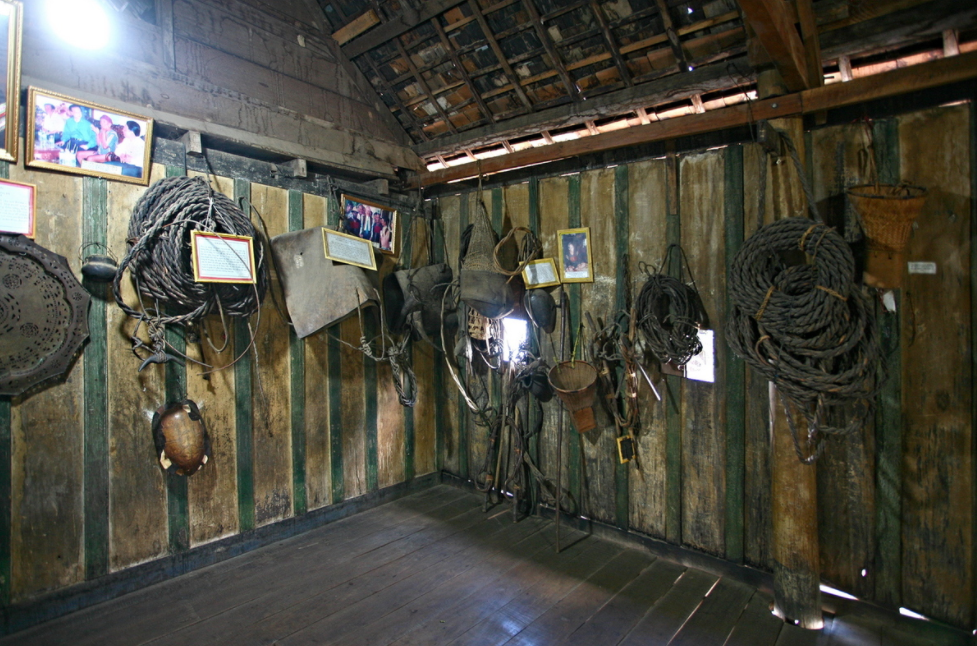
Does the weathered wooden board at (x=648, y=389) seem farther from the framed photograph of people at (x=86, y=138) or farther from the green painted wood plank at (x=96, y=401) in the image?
the green painted wood plank at (x=96, y=401)

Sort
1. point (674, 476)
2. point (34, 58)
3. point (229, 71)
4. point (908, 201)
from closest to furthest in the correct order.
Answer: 1. point (908, 201)
2. point (34, 58)
3. point (674, 476)
4. point (229, 71)

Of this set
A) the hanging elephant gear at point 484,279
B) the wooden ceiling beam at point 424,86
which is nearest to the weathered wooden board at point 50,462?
the hanging elephant gear at point 484,279

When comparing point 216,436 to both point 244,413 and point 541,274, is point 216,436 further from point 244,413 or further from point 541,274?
point 541,274

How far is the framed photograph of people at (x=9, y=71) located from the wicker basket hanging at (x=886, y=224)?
12.0ft

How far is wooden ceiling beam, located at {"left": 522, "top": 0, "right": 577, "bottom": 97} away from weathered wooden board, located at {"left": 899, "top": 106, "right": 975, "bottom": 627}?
5.75 ft

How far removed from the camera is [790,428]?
7.75 ft

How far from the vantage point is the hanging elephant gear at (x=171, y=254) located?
2637mm

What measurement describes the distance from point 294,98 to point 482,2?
144 cm

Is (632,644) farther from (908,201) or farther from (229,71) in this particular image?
(229,71)

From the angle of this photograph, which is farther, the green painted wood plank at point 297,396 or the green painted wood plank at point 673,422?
the green painted wood plank at point 297,396

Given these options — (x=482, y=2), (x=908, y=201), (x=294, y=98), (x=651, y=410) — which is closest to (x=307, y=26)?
(x=294, y=98)

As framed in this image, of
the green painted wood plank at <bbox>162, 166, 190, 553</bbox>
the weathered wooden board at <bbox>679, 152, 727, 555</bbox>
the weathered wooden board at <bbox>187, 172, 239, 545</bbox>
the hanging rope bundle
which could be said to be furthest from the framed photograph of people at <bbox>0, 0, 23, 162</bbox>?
the weathered wooden board at <bbox>679, 152, 727, 555</bbox>

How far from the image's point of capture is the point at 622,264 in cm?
312

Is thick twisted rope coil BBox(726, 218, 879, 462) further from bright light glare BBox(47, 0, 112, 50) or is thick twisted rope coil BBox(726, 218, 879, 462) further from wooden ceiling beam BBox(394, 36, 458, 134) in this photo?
bright light glare BBox(47, 0, 112, 50)
